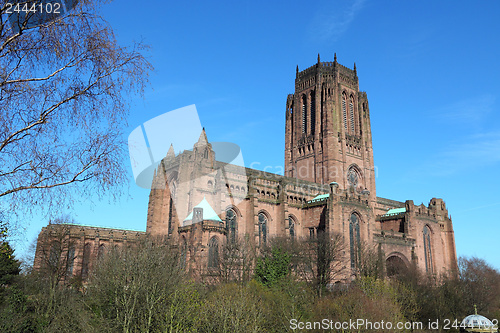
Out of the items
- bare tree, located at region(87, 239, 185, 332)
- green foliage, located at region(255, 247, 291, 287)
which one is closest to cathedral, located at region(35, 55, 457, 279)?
green foliage, located at region(255, 247, 291, 287)

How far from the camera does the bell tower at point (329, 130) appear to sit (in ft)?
210

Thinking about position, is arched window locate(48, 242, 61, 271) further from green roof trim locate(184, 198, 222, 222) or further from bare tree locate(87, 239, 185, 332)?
bare tree locate(87, 239, 185, 332)

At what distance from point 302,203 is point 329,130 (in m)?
14.7

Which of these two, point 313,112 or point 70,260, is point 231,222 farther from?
point 313,112

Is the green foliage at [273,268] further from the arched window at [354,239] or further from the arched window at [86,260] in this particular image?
the arched window at [86,260]

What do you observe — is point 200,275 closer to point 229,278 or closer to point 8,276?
point 229,278

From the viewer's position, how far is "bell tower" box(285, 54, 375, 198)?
210ft

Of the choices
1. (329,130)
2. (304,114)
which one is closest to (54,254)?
(329,130)

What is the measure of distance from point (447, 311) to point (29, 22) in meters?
44.9

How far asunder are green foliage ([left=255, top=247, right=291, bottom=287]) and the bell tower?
26.2 metres

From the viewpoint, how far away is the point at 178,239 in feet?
144

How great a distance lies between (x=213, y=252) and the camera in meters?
40.7

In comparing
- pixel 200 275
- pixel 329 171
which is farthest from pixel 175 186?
pixel 329 171

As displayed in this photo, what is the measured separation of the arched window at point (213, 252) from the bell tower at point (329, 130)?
27.3 m
